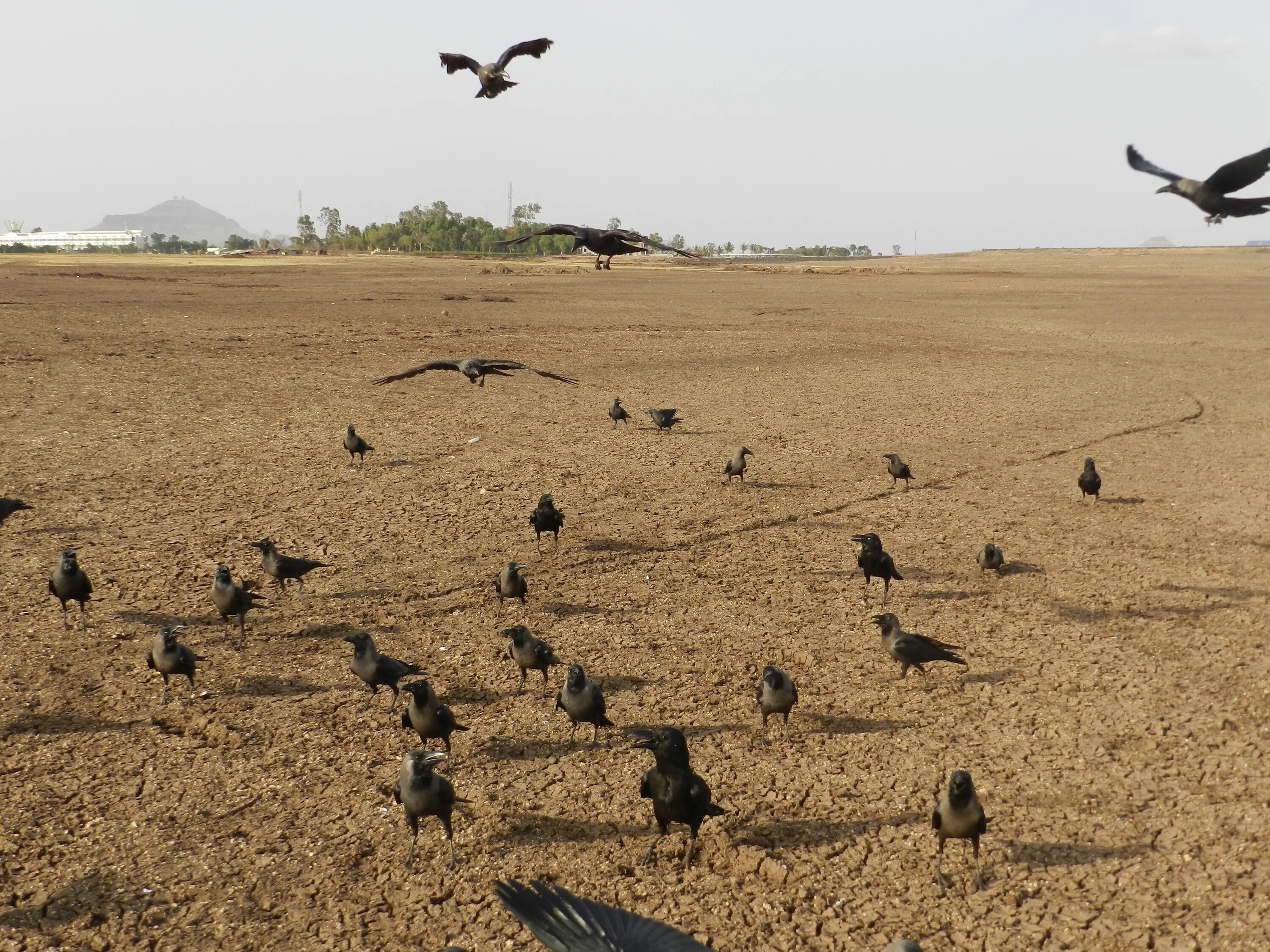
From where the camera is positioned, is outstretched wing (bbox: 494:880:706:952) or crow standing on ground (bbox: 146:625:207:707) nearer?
outstretched wing (bbox: 494:880:706:952)

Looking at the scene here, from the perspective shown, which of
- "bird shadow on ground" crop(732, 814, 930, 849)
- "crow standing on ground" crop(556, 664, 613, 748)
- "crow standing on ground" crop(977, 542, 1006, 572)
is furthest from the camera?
"crow standing on ground" crop(977, 542, 1006, 572)

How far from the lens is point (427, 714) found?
5.42 meters

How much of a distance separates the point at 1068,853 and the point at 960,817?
84 cm

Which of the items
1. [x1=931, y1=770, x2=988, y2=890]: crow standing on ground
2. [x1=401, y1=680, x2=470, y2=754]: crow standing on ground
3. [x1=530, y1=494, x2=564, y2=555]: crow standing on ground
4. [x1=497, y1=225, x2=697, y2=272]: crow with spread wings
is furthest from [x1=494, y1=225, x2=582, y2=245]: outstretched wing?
[x1=931, y1=770, x2=988, y2=890]: crow standing on ground

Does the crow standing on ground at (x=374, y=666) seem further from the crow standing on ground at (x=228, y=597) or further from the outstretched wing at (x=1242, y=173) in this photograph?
the outstretched wing at (x=1242, y=173)

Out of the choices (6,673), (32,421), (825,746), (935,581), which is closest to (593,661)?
(825,746)

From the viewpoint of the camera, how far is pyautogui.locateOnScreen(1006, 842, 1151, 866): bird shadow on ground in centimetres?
472

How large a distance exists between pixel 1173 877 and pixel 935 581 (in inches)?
163

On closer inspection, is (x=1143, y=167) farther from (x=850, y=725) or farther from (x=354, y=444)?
(x=354, y=444)

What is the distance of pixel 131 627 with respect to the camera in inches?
284

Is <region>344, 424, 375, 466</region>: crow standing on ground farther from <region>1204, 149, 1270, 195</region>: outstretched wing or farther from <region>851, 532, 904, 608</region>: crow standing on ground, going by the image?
<region>1204, 149, 1270, 195</region>: outstretched wing

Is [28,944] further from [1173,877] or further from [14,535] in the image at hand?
[14,535]

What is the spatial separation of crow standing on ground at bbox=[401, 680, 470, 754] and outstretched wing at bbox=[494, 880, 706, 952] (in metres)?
2.43

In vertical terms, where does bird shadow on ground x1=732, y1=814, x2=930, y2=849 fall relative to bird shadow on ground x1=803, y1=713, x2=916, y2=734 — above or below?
below
